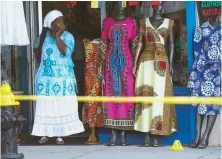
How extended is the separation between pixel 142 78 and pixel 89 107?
90cm

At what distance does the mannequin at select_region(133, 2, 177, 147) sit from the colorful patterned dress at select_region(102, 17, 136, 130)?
12cm

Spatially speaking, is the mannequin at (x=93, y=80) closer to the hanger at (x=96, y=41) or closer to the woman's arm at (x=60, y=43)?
the hanger at (x=96, y=41)

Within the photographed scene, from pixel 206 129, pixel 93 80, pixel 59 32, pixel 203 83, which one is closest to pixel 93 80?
pixel 93 80

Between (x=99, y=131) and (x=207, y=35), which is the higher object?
(x=207, y=35)

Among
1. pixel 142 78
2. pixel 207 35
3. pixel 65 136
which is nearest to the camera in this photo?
pixel 207 35

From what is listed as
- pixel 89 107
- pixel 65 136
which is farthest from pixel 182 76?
pixel 65 136

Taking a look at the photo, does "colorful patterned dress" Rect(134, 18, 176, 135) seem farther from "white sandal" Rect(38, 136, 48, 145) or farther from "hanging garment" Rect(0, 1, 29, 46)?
Result: "hanging garment" Rect(0, 1, 29, 46)

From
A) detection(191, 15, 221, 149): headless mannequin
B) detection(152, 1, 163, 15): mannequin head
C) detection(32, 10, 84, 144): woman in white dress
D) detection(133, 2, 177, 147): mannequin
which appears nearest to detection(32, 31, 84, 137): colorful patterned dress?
→ detection(32, 10, 84, 144): woman in white dress

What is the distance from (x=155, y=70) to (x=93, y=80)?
0.95 metres

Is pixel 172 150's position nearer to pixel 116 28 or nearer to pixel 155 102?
pixel 155 102

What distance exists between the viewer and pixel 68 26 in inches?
339

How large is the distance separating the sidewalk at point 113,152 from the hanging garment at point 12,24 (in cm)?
145

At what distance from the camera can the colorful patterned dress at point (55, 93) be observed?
7629 millimetres

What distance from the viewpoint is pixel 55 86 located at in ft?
25.1
